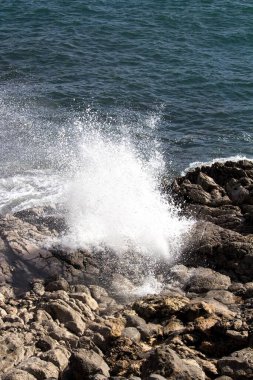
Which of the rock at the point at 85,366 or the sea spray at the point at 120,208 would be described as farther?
the sea spray at the point at 120,208

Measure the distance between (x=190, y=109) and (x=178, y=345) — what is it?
1851 centimetres

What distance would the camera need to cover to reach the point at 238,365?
9.71m

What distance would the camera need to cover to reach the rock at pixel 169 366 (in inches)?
372

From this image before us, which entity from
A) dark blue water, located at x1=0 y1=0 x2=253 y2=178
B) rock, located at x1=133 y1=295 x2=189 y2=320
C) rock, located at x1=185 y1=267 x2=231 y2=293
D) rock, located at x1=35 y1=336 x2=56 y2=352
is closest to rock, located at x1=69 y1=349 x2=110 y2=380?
rock, located at x1=35 y1=336 x2=56 y2=352

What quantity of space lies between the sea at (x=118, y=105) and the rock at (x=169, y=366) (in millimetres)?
6988

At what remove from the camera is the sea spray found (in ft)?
56.0

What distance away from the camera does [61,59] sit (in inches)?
1265

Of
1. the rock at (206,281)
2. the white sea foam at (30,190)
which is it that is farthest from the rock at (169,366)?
the white sea foam at (30,190)

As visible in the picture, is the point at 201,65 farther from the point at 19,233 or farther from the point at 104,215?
the point at 19,233

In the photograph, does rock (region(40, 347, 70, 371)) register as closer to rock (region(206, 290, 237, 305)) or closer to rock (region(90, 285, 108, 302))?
rock (region(90, 285, 108, 302))

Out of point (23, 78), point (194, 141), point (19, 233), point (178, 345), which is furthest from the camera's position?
point (23, 78)

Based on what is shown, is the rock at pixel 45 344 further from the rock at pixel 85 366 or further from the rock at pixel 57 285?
the rock at pixel 57 285

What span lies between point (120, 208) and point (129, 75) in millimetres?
13825

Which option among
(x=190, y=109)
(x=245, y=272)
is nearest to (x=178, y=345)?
(x=245, y=272)
